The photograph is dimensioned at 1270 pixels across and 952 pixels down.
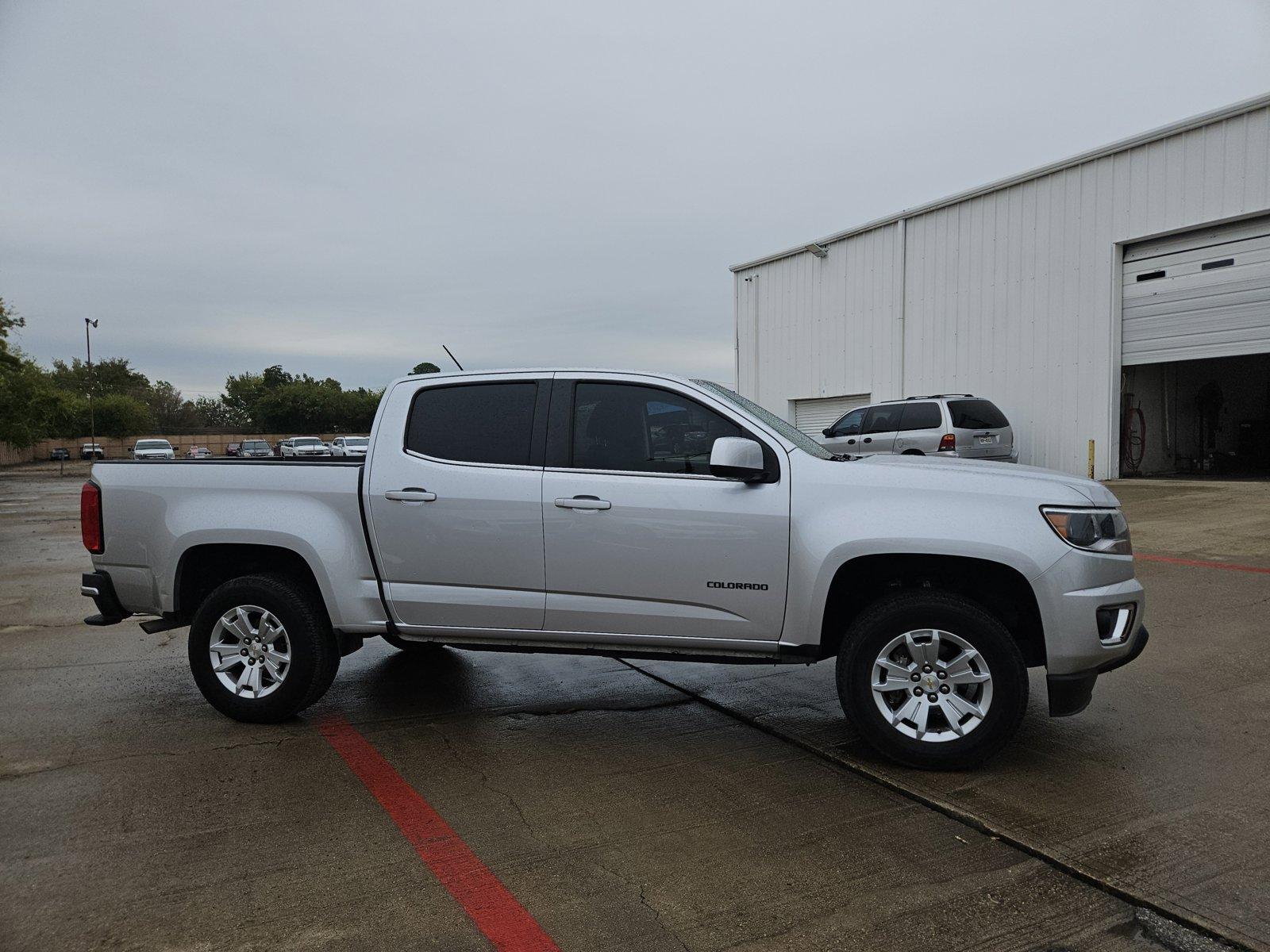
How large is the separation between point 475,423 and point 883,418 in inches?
501

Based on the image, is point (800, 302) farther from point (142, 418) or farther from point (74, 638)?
point (142, 418)

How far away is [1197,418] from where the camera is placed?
20266mm

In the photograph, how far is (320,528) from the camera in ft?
14.9

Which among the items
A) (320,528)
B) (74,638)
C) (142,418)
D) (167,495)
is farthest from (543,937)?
(142,418)

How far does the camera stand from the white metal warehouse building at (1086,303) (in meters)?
15.6

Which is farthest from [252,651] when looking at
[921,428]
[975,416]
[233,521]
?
[975,416]

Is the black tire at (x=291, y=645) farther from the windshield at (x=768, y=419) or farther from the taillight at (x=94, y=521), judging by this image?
the windshield at (x=768, y=419)

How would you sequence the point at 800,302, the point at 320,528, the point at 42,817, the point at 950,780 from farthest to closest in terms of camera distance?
the point at 800,302, the point at 320,528, the point at 950,780, the point at 42,817

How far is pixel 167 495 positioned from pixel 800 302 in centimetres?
2199

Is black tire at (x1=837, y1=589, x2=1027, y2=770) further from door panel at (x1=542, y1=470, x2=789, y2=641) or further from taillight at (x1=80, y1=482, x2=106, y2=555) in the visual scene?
taillight at (x1=80, y1=482, x2=106, y2=555)

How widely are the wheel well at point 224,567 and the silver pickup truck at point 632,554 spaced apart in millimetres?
15

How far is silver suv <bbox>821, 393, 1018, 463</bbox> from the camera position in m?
14.8

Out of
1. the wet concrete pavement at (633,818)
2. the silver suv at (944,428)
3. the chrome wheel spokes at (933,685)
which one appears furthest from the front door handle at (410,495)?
the silver suv at (944,428)

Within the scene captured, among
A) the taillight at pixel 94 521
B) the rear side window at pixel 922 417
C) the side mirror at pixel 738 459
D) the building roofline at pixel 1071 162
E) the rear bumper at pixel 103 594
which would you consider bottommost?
the rear bumper at pixel 103 594
